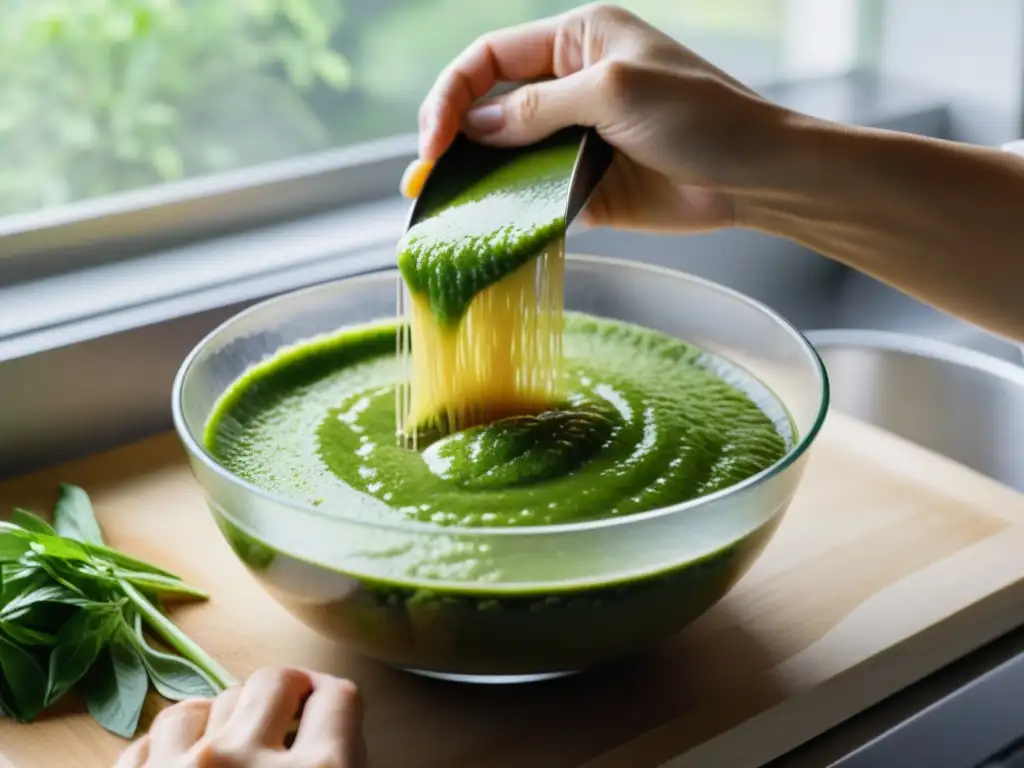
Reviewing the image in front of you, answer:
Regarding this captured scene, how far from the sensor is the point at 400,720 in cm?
91

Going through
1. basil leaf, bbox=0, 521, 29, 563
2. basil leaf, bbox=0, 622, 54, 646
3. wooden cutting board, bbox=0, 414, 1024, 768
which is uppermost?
basil leaf, bbox=0, 521, 29, 563

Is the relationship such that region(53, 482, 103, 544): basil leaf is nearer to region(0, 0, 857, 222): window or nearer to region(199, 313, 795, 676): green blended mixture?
region(199, 313, 795, 676): green blended mixture

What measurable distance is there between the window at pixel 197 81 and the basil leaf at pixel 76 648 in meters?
0.67

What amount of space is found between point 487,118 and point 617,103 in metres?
0.14

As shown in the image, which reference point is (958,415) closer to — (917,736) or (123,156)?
(917,736)

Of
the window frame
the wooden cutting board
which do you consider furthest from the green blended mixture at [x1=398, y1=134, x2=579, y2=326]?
the window frame

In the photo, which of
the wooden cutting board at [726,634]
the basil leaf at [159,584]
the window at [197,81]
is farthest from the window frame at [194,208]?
the basil leaf at [159,584]

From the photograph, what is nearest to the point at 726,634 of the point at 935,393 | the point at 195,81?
the point at 935,393

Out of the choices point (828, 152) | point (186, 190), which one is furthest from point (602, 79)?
point (186, 190)

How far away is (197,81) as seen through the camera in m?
1.54

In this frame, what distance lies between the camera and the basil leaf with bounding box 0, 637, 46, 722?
0.91 m

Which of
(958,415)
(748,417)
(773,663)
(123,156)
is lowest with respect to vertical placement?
(958,415)

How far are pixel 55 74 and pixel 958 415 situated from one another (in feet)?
3.77

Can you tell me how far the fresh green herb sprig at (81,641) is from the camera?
92 centimetres
